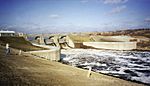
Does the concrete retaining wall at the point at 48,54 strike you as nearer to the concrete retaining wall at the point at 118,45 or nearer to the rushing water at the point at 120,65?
the rushing water at the point at 120,65

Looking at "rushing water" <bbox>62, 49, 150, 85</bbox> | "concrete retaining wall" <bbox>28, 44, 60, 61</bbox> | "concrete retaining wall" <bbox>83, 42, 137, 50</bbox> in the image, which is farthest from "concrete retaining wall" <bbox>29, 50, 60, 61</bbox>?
"concrete retaining wall" <bbox>83, 42, 137, 50</bbox>

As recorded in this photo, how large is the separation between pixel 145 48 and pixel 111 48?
12.6m

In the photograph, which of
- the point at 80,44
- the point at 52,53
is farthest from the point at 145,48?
the point at 52,53

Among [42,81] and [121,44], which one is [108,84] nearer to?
[42,81]

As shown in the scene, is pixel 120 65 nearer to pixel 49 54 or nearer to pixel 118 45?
pixel 49 54

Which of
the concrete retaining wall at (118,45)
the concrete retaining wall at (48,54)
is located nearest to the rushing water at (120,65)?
the concrete retaining wall at (48,54)

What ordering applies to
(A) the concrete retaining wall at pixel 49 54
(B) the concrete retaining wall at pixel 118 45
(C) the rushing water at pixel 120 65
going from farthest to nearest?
(B) the concrete retaining wall at pixel 118 45, (A) the concrete retaining wall at pixel 49 54, (C) the rushing water at pixel 120 65

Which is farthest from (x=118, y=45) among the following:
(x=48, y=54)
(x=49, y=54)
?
(x=48, y=54)

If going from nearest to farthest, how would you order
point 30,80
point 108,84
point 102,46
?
point 30,80
point 108,84
point 102,46

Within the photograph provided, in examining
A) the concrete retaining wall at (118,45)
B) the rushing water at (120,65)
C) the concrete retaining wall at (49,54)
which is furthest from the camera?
the concrete retaining wall at (118,45)

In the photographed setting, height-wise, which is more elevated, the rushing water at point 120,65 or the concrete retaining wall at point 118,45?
the concrete retaining wall at point 118,45

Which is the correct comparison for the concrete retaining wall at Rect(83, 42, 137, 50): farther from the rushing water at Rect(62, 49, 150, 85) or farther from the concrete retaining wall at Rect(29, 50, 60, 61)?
the concrete retaining wall at Rect(29, 50, 60, 61)

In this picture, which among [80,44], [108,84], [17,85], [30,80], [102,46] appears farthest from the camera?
[80,44]

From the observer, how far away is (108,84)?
45.9ft
